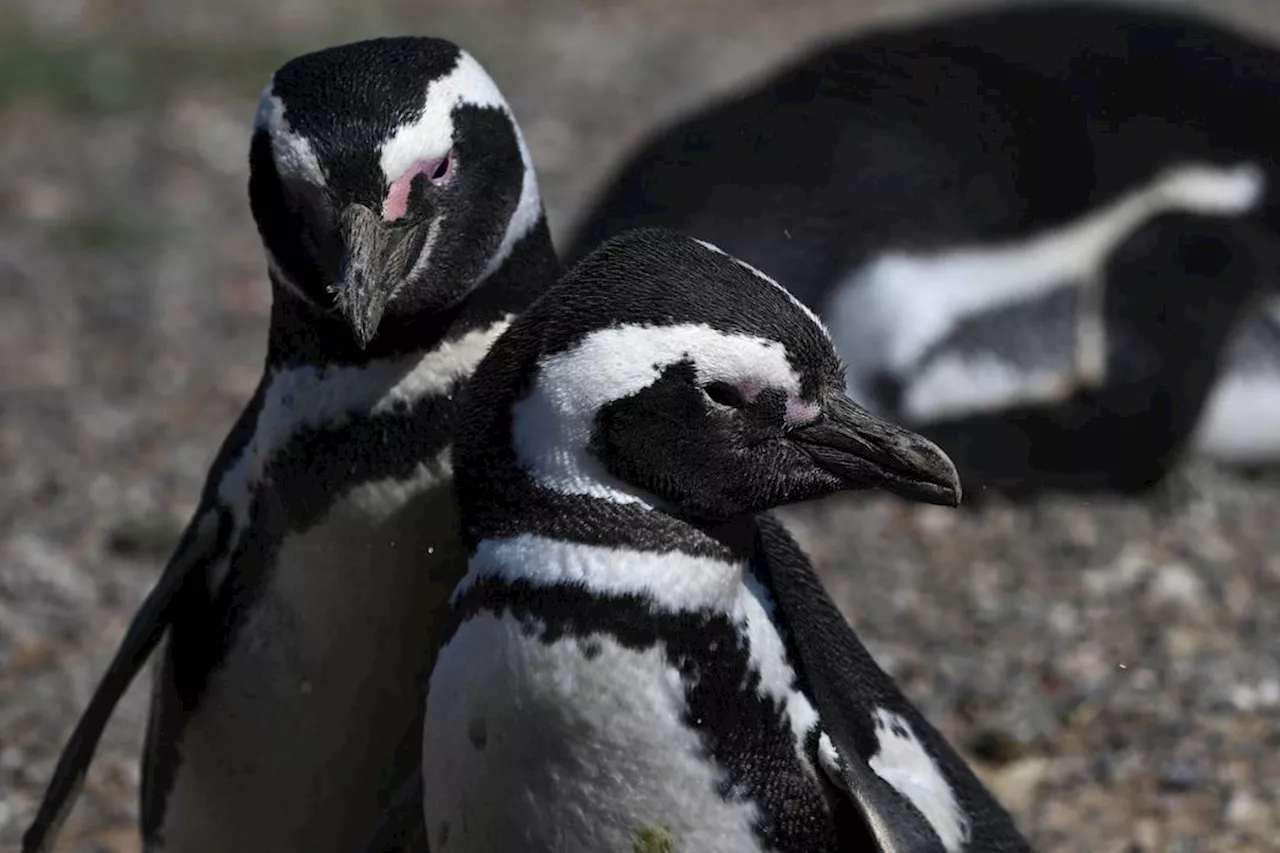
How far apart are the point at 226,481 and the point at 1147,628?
216 cm

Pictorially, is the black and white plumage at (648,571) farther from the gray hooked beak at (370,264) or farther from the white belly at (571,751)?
the gray hooked beak at (370,264)

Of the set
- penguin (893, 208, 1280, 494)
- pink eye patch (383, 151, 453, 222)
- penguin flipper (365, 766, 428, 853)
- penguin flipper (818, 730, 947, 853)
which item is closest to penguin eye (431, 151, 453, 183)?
pink eye patch (383, 151, 453, 222)

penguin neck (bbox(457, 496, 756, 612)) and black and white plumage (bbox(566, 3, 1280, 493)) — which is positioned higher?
penguin neck (bbox(457, 496, 756, 612))

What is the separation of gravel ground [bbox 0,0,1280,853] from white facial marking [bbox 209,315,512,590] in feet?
3.82

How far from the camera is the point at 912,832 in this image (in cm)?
273

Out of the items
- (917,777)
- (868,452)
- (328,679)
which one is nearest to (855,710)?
(917,777)

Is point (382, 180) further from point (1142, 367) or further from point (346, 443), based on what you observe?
point (1142, 367)

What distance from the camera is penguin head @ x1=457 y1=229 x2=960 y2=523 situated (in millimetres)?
2588

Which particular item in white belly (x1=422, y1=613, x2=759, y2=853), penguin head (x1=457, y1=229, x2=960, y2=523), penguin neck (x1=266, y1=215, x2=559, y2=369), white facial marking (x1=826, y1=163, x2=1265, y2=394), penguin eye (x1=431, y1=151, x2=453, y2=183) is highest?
penguin eye (x1=431, y1=151, x2=453, y2=183)

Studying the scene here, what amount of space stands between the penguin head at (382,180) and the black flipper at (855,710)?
54 cm

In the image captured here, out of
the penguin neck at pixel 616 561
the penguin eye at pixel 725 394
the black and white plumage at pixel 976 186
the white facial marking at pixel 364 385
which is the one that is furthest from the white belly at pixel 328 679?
the black and white plumage at pixel 976 186

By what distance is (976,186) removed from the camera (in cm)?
600

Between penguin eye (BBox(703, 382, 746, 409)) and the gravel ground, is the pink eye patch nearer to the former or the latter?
penguin eye (BBox(703, 382, 746, 409))

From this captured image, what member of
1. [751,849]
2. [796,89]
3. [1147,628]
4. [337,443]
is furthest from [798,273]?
[751,849]
